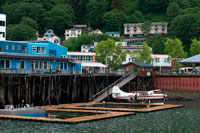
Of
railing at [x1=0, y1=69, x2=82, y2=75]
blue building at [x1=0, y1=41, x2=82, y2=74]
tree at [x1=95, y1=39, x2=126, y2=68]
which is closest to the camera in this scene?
railing at [x1=0, y1=69, x2=82, y2=75]

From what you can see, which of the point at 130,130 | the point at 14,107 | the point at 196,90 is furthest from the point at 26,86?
the point at 196,90

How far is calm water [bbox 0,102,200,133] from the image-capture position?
46938 millimetres

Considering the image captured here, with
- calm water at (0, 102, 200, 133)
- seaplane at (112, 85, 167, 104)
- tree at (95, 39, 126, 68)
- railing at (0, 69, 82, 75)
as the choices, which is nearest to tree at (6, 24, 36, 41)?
tree at (95, 39, 126, 68)

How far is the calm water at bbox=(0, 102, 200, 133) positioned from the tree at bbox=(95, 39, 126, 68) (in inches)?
2155

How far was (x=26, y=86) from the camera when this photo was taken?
65938 millimetres

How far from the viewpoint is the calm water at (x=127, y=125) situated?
4694 centimetres

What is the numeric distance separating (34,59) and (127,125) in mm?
27919

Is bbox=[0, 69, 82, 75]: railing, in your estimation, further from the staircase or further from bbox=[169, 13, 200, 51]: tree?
bbox=[169, 13, 200, 51]: tree

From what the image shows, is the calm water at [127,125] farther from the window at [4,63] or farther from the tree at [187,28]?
the tree at [187,28]

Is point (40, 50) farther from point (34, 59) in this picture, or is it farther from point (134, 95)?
point (134, 95)

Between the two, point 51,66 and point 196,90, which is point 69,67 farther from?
point 196,90

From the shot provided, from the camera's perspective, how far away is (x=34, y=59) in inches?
2889

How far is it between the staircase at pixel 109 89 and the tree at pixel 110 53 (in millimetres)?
24434

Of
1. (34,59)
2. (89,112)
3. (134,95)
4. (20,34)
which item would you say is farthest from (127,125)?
(20,34)
